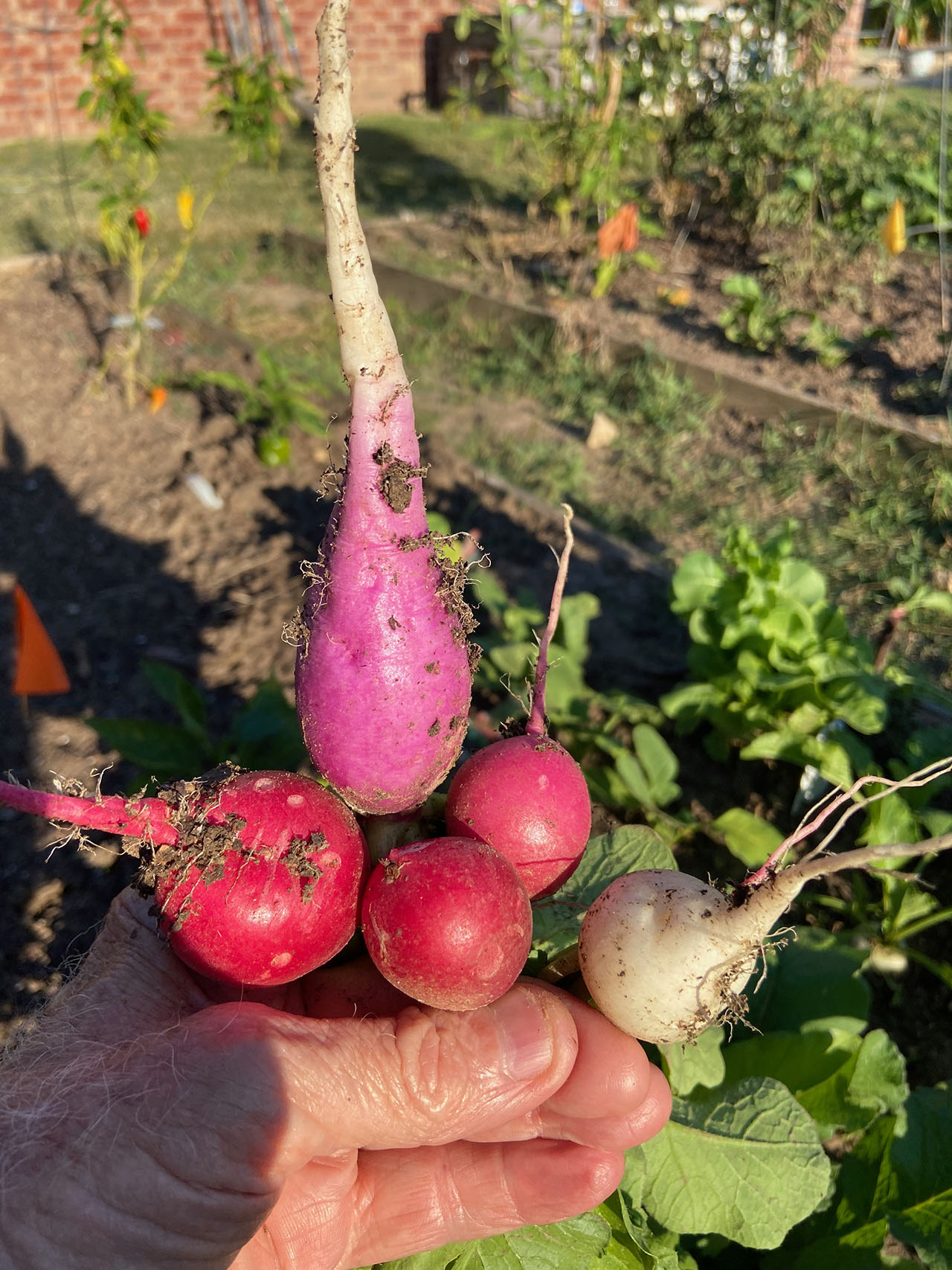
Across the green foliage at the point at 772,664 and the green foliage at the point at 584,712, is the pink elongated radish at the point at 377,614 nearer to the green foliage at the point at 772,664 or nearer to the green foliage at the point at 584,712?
the green foliage at the point at 584,712

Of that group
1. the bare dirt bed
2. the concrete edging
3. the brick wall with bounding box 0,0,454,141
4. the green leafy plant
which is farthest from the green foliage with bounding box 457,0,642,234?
the brick wall with bounding box 0,0,454,141

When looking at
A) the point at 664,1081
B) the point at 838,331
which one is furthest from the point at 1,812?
the point at 838,331

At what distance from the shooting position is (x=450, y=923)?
1357 millimetres

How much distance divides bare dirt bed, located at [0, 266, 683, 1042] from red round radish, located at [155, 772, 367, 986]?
1419 millimetres

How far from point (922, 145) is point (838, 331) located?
4.68 m

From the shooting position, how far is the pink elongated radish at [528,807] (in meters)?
1.56

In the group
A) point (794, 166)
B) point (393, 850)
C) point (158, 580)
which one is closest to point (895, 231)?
point (794, 166)

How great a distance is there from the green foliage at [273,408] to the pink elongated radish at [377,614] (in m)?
3.56

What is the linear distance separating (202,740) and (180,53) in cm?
1236

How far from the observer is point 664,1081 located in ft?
5.22

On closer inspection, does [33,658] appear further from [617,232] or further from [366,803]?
[617,232]

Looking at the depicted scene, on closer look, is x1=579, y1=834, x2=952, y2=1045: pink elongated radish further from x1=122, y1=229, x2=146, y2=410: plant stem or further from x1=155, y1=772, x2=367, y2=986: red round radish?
x1=122, y1=229, x2=146, y2=410: plant stem

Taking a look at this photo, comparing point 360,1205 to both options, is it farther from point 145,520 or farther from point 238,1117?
point 145,520

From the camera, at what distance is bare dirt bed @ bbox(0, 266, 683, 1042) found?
9.99ft
